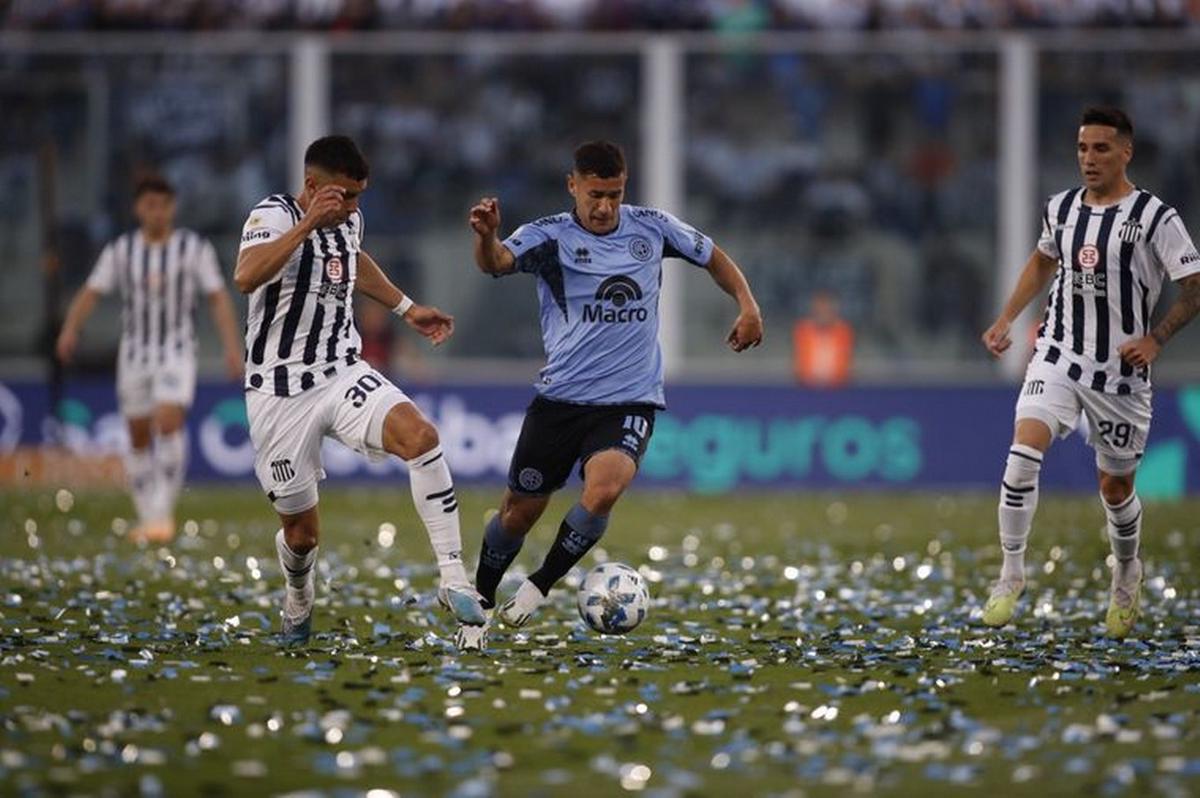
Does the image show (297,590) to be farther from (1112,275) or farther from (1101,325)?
(1112,275)

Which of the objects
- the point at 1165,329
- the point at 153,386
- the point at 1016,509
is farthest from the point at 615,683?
the point at 153,386

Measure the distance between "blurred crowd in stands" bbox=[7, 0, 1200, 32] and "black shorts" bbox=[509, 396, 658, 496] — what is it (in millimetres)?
15571

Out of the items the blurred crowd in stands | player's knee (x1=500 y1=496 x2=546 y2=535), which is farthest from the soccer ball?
the blurred crowd in stands

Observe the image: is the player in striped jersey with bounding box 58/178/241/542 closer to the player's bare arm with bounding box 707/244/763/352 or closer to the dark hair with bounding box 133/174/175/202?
the dark hair with bounding box 133/174/175/202

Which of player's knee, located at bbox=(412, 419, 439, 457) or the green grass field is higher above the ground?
player's knee, located at bbox=(412, 419, 439, 457)

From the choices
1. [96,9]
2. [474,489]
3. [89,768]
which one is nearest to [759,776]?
[89,768]

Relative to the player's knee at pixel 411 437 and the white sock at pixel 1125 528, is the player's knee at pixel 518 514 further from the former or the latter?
the white sock at pixel 1125 528

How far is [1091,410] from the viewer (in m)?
12.0

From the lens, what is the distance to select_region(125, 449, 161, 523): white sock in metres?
18.2

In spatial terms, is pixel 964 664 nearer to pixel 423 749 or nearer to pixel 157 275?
pixel 423 749

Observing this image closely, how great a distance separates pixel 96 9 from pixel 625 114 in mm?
6517

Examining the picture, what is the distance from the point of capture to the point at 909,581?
15.0 meters

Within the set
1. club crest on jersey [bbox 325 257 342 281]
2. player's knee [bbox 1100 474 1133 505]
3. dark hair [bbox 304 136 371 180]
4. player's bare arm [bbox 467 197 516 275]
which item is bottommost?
player's knee [bbox 1100 474 1133 505]

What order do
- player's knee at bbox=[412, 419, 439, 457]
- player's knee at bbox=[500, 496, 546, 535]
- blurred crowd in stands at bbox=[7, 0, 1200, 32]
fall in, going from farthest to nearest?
1. blurred crowd in stands at bbox=[7, 0, 1200, 32]
2. player's knee at bbox=[500, 496, 546, 535]
3. player's knee at bbox=[412, 419, 439, 457]
